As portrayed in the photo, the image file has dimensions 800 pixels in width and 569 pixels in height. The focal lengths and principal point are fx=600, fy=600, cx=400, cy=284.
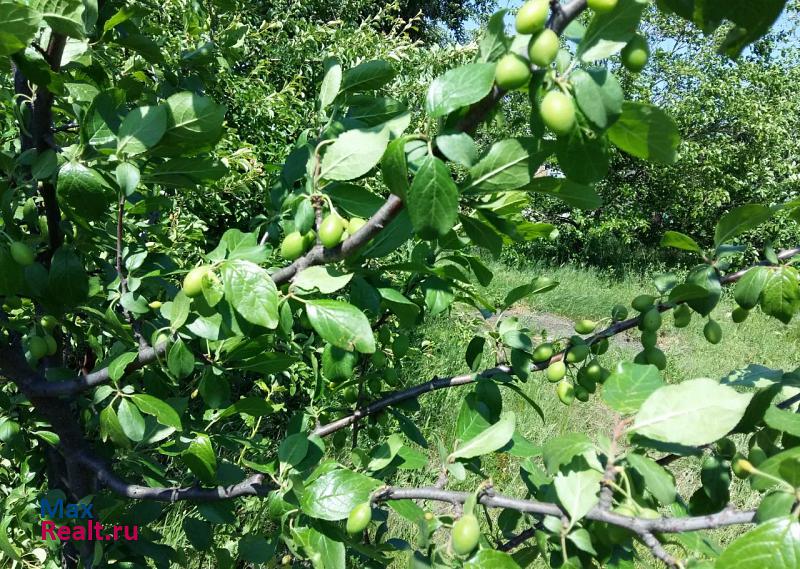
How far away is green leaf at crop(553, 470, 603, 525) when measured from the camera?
2.04 ft

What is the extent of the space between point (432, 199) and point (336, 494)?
0.40 m

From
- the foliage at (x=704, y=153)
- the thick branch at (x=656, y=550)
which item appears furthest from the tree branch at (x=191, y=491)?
the foliage at (x=704, y=153)

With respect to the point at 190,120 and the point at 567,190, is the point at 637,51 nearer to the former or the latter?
the point at 567,190

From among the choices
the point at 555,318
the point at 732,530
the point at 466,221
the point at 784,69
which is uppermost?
the point at 466,221

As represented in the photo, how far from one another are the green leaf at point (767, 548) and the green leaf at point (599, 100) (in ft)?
1.15

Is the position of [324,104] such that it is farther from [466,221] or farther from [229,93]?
[229,93]

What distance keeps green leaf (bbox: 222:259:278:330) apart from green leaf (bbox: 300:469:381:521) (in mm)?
231

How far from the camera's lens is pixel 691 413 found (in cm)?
62

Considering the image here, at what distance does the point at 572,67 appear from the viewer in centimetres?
50

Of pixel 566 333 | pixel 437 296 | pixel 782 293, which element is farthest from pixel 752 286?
pixel 566 333

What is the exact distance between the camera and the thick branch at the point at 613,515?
1.80 feet

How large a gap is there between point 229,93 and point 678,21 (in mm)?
8023

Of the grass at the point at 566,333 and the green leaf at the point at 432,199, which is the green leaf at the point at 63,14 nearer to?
the green leaf at the point at 432,199

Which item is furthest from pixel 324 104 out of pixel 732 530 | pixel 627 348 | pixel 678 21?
pixel 678 21
